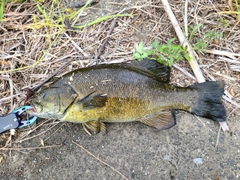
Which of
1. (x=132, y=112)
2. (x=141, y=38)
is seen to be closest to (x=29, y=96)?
(x=132, y=112)

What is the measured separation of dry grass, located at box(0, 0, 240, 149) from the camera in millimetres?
3971

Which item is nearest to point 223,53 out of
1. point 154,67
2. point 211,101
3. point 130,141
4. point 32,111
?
point 211,101

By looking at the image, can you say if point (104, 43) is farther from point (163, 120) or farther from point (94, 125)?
point (163, 120)

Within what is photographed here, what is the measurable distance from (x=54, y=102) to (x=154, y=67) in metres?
1.22

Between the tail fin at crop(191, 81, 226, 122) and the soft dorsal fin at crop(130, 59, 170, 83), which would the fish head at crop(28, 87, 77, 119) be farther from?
the tail fin at crop(191, 81, 226, 122)

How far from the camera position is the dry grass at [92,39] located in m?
3.97

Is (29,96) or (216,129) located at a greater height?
(29,96)

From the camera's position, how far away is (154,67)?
3.77 m

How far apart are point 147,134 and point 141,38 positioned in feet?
4.12

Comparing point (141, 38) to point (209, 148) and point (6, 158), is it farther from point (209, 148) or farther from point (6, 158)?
point (6, 158)

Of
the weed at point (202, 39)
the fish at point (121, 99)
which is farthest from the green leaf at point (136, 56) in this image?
the weed at point (202, 39)

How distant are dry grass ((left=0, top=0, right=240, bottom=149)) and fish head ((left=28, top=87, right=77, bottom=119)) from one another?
0.50 metres

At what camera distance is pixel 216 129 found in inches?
147

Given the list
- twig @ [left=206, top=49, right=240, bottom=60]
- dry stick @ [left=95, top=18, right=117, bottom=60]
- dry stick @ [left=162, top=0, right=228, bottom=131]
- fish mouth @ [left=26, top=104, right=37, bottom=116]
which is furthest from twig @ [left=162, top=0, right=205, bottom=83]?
fish mouth @ [left=26, top=104, right=37, bottom=116]
